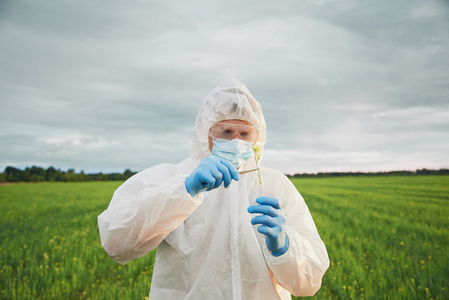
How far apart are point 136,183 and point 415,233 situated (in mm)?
8734

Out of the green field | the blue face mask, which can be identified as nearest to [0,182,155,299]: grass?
the green field

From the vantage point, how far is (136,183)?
1862mm

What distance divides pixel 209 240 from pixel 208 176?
21.3 inches

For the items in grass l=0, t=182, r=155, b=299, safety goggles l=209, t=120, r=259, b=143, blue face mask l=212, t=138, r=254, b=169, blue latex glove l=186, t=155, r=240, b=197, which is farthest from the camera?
grass l=0, t=182, r=155, b=299

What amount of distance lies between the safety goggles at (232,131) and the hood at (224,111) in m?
0.04

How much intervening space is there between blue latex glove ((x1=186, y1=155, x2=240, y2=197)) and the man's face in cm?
54

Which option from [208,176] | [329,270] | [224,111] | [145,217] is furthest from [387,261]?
[145,217]

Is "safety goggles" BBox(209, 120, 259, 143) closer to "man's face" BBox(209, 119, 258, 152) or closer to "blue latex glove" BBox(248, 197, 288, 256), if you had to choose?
"man's face" BBox(209, 119, 258, 152)

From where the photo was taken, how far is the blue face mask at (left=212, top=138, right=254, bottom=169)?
6.59 feet

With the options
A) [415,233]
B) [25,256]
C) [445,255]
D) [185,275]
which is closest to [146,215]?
Result: [185,275]

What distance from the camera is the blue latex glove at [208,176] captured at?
1.52 meters

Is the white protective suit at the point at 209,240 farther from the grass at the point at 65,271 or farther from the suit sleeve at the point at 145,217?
the grass at the point at 65,271

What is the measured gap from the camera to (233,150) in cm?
202

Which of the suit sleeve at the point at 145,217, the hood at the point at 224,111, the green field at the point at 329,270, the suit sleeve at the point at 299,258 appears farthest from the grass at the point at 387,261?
the suit sleeve at the point at 145,217
